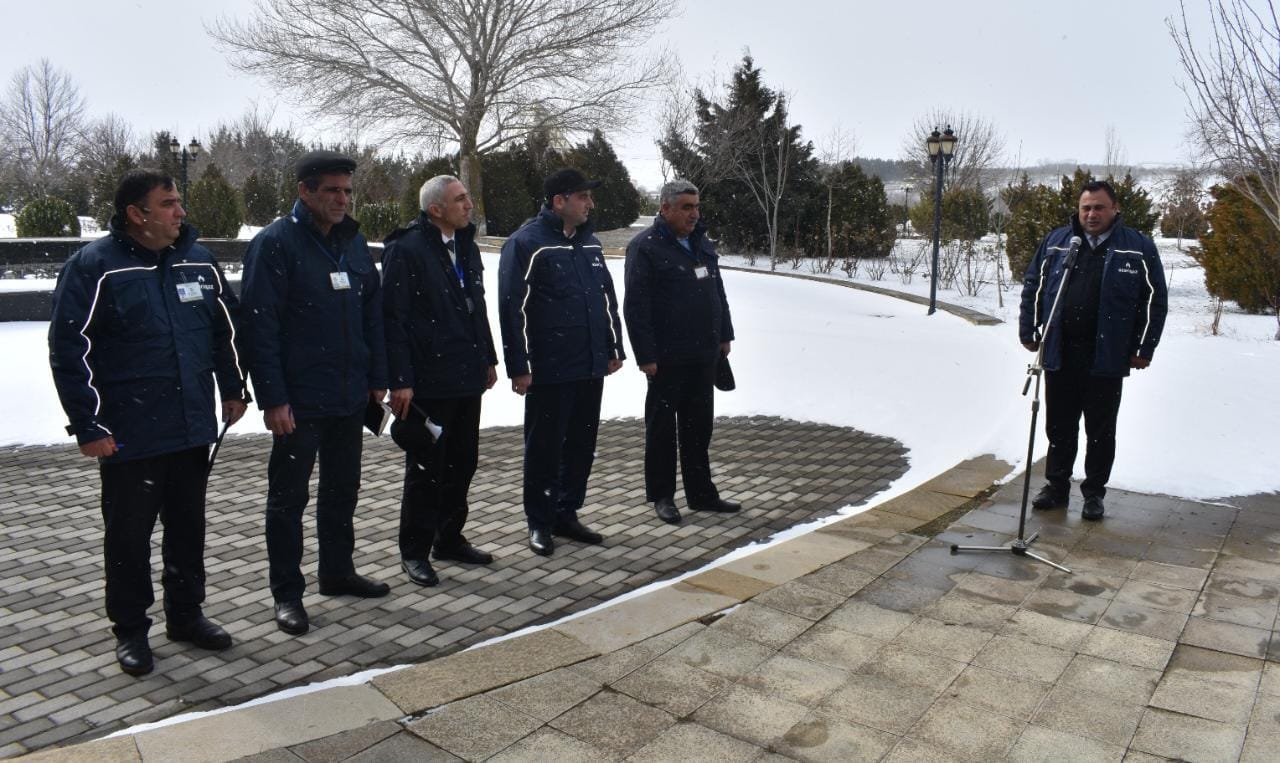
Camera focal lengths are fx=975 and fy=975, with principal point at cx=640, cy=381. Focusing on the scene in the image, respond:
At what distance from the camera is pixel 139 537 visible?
3.43 meters

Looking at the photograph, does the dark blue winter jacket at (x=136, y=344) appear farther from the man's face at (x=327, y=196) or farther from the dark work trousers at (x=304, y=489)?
the man's face at (x=327, y=196)

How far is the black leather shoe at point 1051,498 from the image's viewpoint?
210 inches

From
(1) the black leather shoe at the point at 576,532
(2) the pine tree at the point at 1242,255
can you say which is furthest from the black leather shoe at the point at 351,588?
(2) the pine tree at the point at 1242,255

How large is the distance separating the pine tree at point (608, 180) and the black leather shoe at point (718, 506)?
31.2 metres

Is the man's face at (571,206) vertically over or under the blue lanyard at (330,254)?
over

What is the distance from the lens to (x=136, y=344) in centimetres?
335

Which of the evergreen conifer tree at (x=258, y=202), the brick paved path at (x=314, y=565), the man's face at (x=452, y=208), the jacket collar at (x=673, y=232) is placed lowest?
the brick paved path at (x=314, y=565)

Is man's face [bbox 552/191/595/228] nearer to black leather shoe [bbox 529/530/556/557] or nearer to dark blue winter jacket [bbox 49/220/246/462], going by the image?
black leather shoe [bbox 529/530/556/557]

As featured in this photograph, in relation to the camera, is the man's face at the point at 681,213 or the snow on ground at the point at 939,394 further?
the snow on ground at the point at 939,394

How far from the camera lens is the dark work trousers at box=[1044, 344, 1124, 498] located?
5.22 metres

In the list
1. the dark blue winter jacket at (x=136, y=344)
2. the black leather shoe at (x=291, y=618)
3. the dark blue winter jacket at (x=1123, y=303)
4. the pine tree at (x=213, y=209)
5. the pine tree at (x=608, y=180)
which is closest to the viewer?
the dark blue winter jacket at (x=136, y=344)

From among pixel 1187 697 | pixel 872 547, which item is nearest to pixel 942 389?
pixel 872 547

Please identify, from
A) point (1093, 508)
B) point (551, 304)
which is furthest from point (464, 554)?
point (1093, 508)

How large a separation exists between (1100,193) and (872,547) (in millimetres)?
2231
